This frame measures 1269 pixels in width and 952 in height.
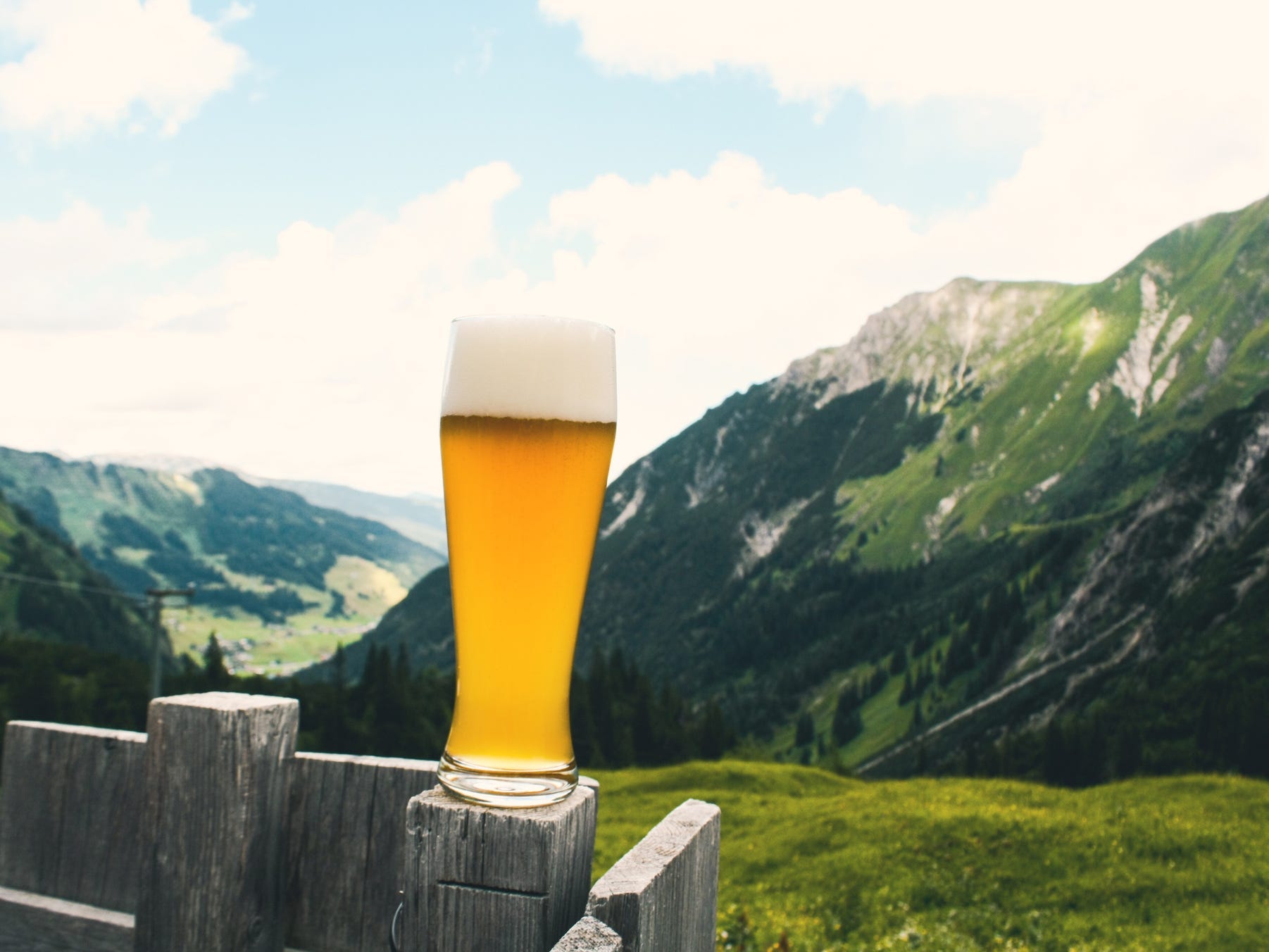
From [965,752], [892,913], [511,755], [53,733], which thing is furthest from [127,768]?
[965,752]

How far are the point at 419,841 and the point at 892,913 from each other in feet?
44.9

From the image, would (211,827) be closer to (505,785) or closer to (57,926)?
(57,926)

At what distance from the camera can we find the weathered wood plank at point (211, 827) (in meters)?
2.33

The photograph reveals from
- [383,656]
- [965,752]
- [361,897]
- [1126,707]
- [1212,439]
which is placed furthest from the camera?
[1212,439]

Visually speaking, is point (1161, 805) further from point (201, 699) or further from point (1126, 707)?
point (1126, 707)

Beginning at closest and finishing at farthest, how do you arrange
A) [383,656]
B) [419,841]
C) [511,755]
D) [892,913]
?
1. [419,841]
2. [511,755]
3. [892,913]
4. [383,656]

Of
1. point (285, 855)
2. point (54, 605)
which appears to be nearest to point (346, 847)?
point (285, 855)

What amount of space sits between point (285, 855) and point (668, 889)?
116 cm

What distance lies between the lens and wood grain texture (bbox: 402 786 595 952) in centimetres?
166

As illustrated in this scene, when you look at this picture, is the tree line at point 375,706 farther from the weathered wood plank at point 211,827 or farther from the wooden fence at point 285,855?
the weathered wood plank at point 211,827

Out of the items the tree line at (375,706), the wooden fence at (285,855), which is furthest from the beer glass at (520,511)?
the tree line at (375,706)

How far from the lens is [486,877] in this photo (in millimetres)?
1687

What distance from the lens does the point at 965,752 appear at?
12162 cm

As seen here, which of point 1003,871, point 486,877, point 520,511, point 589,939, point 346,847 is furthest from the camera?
point 1003,871
